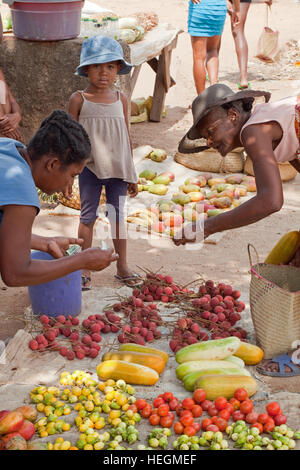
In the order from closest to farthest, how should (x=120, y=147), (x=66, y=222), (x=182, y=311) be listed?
(x=182, y=311) < (x=120, y=147) < (x=66, y=222)

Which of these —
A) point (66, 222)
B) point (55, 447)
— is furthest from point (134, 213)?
point (55, 447)

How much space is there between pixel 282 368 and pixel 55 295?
1.44 m

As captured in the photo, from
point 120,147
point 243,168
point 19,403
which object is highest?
point 120,147

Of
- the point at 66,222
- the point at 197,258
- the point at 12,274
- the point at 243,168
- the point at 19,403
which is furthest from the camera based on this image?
the point at 243,168

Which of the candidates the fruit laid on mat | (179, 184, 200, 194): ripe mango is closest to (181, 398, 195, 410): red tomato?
the fruit laid on mat

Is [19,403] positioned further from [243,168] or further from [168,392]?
[243,168]

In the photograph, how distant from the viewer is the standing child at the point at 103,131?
4.16 m

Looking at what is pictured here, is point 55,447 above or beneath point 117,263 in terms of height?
above

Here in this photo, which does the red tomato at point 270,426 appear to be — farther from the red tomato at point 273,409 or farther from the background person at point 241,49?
the background person at point 241,49

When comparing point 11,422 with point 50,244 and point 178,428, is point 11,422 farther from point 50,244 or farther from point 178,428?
point 50,244

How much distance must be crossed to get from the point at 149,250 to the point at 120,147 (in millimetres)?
1151

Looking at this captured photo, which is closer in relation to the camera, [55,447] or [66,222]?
[55,447]

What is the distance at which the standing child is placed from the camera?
→ 4164mm

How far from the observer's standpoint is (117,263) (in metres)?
4.49
